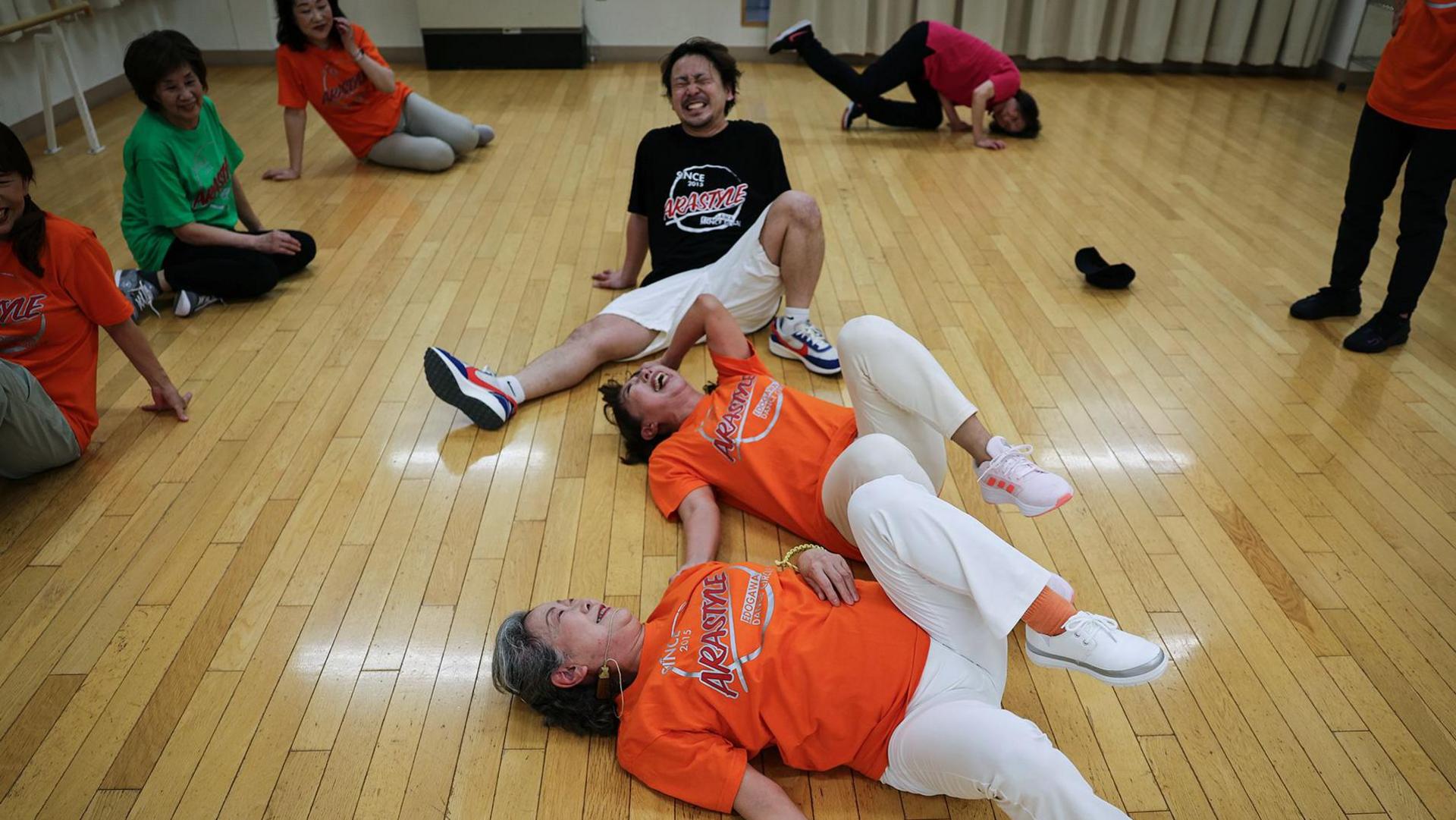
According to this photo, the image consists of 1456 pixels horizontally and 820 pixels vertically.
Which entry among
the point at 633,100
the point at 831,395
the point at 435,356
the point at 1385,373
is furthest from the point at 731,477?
the point at 633,100

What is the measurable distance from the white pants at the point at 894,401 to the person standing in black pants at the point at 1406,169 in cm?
182

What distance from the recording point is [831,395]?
9.09 ft

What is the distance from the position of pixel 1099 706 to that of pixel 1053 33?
18.7ft

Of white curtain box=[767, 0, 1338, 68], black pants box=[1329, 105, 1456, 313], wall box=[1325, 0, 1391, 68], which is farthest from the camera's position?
white curtain box=[767, 0, 1338, 68]

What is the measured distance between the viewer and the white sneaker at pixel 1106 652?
1.54m

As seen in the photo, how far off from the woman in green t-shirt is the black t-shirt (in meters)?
1.33

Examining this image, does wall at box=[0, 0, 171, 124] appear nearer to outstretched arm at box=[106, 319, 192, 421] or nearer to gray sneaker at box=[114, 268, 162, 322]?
gray sneaker at box=[114, 268, 162, 322]

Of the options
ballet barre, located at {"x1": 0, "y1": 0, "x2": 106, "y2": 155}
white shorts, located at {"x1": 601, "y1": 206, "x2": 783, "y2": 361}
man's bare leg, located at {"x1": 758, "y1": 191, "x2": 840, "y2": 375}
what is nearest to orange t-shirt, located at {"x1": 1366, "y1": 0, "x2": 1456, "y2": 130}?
man's bare leg, located at {"x1": 758, "y1": 191, "x2": 840, "y2": 375}

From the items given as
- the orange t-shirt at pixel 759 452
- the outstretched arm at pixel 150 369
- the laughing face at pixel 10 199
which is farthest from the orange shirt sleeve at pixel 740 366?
the laughing face at pixel 10 199

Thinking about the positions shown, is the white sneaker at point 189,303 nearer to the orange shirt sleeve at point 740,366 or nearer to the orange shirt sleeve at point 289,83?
the orange shirt sleeve at point 289,83

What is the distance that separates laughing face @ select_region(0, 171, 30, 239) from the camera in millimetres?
2125

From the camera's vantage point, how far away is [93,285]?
2.36 m

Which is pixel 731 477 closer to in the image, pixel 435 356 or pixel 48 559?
pixel 435 356

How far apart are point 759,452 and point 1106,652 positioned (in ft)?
2.69
